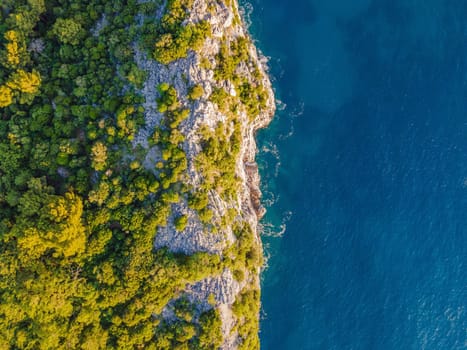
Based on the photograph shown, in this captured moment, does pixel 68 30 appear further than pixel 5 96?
Yes

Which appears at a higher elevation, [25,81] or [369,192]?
[25,81]

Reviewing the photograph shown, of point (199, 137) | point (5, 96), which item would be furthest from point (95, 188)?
point (5, 96)

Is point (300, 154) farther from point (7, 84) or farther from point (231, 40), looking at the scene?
point (7, 84)

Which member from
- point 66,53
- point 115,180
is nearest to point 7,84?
point 66,53

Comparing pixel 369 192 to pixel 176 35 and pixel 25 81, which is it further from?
pixel 25 81

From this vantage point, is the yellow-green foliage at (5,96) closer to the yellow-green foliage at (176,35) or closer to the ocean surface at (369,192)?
the yellow-green foliage at (176,35)
